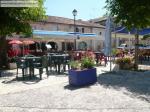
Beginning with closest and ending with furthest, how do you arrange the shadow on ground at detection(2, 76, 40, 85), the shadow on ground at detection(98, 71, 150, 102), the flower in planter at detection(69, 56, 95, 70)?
the shadow on ground at detection(98, 71, 150, 102), the flower in planter at detection(69, 56, 95, 70), the shadow on ground at detection(2, 76, 40, 85)

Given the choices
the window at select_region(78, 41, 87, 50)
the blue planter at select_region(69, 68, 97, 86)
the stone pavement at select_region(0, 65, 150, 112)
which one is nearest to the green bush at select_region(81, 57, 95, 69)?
the blue planter at select_region(69, 68, 97, 86)

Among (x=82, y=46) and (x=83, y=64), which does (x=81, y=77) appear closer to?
(x=83, y=64)

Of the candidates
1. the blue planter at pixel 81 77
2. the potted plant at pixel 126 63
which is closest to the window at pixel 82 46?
the potted plant at pixel 126 63

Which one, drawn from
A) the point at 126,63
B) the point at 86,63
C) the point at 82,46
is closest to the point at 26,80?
the point at 86,63

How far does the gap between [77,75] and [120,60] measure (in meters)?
5.22

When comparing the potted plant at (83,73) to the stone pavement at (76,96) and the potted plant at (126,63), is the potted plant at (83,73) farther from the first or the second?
the potted plant at (126,63)

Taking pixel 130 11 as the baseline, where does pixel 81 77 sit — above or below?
below

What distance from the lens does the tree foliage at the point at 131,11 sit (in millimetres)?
14062

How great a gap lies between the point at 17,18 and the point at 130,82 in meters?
7.83

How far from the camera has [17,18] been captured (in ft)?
54.3

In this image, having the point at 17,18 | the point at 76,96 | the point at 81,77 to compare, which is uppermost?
the point at 17,18

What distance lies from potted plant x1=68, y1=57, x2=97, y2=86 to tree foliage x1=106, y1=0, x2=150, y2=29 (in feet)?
13.3

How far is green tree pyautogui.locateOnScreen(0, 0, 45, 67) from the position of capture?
15.4m

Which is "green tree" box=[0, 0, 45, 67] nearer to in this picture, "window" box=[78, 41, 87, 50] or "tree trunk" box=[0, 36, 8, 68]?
"tree trunk" box=[0, 36, 8, 68]
